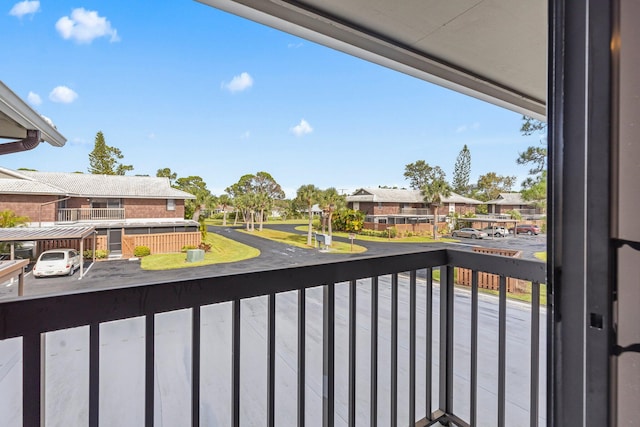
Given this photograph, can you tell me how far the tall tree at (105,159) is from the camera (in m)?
1.18

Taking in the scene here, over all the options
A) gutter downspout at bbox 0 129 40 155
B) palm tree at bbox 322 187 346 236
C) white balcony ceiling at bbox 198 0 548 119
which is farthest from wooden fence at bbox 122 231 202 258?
white balcony ceiling at bbox 198 0 548 119

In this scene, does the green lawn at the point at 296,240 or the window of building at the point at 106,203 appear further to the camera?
the green lawn at the point at 296,240

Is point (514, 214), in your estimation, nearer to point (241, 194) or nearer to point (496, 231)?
point (496, 231)

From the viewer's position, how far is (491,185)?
5.22 ft

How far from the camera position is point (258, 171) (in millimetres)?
1450

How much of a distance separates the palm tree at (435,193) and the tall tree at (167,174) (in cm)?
113

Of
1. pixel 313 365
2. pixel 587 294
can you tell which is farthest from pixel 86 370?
pixel 587 294

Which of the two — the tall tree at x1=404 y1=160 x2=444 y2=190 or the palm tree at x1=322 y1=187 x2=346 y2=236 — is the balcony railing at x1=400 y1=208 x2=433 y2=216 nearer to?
the tall tree at x1=404 y1=160 x2=444 y2=190

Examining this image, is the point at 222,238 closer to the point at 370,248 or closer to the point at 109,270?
the point at 109,270

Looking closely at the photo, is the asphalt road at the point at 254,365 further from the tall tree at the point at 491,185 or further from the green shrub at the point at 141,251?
the tall tree at the point at 491,185

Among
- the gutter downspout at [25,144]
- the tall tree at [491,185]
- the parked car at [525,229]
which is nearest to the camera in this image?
the gutter downspout at [25,144]

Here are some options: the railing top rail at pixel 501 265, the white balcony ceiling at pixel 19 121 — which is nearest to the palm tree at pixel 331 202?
the railing top rail at pixel 501 265

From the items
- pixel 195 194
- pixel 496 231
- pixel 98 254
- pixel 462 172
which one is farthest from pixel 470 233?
pixel 98 254

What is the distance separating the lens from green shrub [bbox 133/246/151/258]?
1103mm
